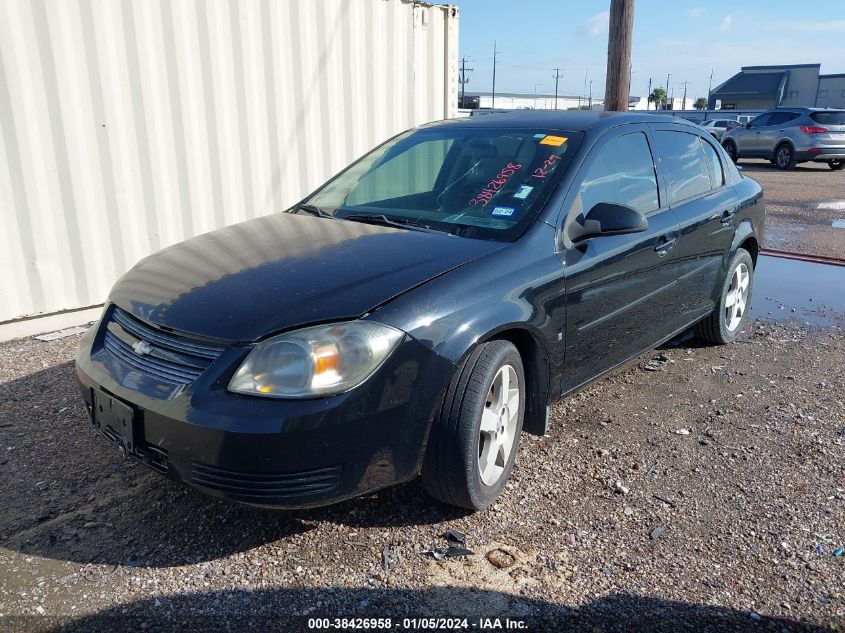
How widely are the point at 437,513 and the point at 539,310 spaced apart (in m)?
0.97

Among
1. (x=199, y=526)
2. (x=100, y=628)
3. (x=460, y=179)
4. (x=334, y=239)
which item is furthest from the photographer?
(x=460, y=179)

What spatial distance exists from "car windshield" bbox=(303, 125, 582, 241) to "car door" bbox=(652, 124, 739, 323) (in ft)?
3.08

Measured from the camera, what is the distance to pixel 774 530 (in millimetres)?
2867

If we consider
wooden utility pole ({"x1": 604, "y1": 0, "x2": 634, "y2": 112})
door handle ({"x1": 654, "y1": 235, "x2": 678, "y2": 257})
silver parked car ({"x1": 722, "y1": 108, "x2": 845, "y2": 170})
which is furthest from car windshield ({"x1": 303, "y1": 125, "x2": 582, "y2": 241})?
silver parked car ({"x1": 722, "y1": 108, "x2": 845, "y2": 170})

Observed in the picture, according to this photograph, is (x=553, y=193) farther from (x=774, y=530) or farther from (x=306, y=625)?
(x=306, y=625)

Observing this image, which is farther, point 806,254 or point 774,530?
point 806,254

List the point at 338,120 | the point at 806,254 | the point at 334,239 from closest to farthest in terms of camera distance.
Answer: the point at 334,239 → the point at 338,120 → the point at 806,254

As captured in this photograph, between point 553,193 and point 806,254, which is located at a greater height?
point 553,193

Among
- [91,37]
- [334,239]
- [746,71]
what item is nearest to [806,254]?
[334,239]

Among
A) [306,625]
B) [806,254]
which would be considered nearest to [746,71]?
[806,254]

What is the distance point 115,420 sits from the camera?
2621 millimetres

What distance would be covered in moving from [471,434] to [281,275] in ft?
3.19

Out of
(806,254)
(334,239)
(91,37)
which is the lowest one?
(806,254)

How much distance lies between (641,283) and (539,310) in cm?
99
